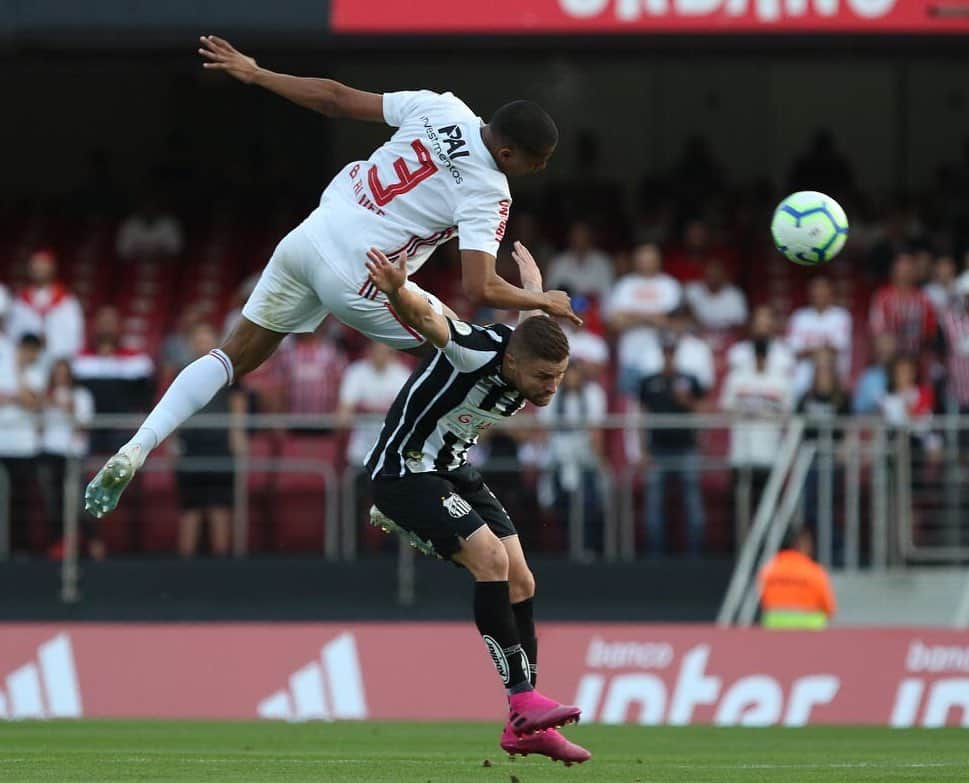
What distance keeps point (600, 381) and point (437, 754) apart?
819 cm

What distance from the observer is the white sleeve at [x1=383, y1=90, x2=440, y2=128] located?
10.5 metres

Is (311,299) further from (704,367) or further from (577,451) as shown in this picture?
(704,367)

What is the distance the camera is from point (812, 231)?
445 inches

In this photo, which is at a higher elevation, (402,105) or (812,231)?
(402,105)

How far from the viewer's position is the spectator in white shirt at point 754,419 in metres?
17.2

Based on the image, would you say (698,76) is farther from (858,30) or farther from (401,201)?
(401,201)

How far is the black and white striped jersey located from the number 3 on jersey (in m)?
0.91

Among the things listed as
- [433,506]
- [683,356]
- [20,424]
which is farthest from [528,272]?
[20,424]

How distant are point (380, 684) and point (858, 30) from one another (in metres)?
7.66

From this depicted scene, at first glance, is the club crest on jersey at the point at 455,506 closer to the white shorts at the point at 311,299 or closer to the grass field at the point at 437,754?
the white shorts at the point at 311,299

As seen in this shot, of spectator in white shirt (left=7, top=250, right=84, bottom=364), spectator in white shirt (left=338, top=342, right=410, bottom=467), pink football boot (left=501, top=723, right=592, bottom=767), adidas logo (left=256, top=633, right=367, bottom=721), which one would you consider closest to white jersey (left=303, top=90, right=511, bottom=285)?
pink football boot (left=501, top=723, right=592, bottom=767)

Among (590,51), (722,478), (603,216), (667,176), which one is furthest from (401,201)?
(667,176)

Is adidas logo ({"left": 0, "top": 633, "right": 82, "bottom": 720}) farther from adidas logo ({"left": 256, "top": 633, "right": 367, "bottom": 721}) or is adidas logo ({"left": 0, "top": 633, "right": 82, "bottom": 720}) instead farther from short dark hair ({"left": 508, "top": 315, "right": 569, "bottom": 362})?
short dark hair ({"left": 508, "top": 315, "right": 569, "bottom": 362})

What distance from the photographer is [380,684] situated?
52.3ft
